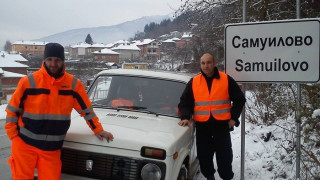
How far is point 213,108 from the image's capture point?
3.92m

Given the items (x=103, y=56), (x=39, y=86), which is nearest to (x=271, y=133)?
(x=39, y=86)

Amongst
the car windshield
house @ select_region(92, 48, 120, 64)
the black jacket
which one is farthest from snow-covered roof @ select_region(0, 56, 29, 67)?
the black jacket

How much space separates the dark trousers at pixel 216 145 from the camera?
4.01 m

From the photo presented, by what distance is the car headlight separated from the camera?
2.98 m

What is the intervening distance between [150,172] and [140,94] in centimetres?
164

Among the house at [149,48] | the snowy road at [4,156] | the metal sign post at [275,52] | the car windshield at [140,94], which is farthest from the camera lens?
the house at [149,48]

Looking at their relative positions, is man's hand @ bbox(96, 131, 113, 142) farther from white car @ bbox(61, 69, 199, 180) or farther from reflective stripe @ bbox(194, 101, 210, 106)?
reflective stripe @ bbox(194, 101, 210, 106)

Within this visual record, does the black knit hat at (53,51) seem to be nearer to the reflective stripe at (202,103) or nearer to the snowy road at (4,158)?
the reflective stripe at (202,103)

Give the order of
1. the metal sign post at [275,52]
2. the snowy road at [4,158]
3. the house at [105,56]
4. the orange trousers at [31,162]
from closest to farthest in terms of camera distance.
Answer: the orange trousers at [31,162]
the metal sign post at [275,52]
the snowy road at [4,158]
the house at [105,56]

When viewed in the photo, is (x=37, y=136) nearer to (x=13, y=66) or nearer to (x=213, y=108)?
(x=213, y=108)

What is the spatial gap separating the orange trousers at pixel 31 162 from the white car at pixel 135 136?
26 cm

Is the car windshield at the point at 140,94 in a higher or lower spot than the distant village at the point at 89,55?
Result: lower

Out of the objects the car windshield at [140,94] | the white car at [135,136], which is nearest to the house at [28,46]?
the car windshield at [140,94]

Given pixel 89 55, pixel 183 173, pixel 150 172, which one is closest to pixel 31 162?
pixel 150 172
